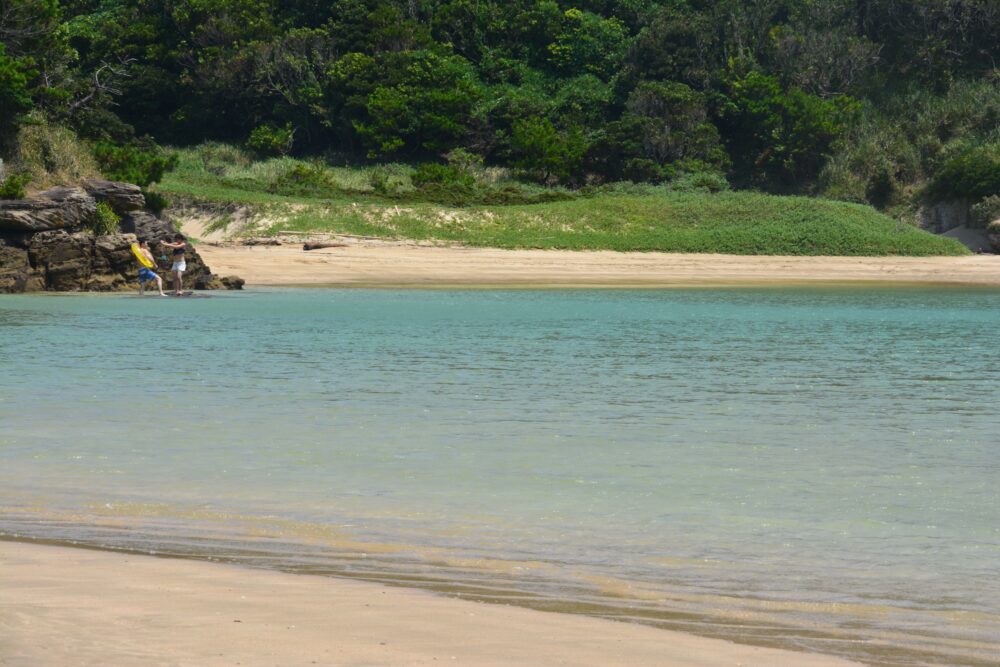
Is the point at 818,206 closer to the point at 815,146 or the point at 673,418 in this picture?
the point at 815,146

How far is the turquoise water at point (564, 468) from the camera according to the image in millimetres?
5691

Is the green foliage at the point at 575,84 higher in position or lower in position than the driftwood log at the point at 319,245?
higher

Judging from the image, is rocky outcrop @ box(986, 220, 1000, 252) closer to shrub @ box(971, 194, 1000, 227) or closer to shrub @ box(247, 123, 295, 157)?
shrub @ box(971, 194, 1000, 227)

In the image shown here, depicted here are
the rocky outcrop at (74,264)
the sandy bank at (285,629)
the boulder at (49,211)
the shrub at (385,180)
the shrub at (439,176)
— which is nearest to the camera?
the sandy bank at (285,629)

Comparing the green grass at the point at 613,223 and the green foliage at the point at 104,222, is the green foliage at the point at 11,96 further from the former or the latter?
the green grass at the point at 613,223

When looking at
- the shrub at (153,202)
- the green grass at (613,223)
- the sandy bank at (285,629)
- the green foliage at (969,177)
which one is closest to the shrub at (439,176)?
the green grass at (613,223)

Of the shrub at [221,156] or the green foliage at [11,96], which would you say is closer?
the green foliage at [11,96]

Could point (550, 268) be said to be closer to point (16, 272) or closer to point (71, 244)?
point (71, 244)

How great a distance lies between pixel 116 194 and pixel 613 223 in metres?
18.1

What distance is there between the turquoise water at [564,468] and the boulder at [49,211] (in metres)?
10.4

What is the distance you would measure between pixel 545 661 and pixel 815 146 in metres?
57.7

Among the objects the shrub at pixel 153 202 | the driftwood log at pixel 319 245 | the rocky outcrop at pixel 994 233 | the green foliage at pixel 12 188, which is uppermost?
the green foliage at pixel 12 188

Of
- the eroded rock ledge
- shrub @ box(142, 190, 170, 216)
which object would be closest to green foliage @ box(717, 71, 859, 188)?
shrub @ box(142, 190, 170, 216)

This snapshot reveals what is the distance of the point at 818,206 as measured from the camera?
45.7 meters
